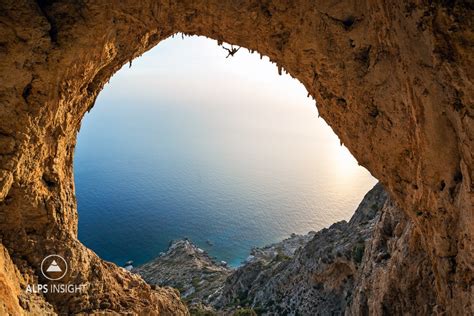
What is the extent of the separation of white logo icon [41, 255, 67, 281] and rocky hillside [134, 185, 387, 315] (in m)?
13.9

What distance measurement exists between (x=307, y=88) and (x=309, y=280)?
68.8ft

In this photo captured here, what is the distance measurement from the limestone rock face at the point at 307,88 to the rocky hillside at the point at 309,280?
8.17 metres

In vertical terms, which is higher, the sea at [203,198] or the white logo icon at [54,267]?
the sea at [203,198]

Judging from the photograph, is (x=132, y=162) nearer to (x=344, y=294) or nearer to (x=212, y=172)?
(x=212, y=172)

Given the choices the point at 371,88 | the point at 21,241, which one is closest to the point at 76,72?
the point at 21,241

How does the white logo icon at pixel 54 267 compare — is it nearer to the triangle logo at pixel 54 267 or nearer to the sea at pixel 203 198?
the triangle logo at pixel 54 267

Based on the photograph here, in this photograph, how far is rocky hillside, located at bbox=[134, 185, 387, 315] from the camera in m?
24.4

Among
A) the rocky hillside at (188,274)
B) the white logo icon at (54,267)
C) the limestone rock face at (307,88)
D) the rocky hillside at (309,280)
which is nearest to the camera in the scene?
the limestone rock face at (307,88)

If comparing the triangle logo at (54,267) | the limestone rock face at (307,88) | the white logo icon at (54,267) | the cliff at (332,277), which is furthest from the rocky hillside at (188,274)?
the limestone rock face at (307,88)

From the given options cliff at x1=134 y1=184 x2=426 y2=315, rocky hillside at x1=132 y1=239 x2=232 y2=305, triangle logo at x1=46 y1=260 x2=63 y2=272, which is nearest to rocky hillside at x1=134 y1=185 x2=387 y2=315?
cliff at x1=134 y1=184 x2=426 y2=315

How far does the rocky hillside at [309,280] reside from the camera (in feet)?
79.9

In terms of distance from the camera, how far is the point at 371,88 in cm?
909

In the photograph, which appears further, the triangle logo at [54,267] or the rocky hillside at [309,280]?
the rocky hillside at [309,280]

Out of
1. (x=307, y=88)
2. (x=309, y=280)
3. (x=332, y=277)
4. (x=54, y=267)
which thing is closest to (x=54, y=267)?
(x=54, y=267)
